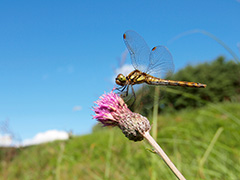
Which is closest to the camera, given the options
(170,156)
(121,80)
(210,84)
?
(121,80)

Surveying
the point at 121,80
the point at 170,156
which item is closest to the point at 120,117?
the point at 121,80

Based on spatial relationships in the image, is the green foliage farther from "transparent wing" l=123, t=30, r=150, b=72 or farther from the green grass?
"transparent wing" l=123, t=30, r=150, b=72

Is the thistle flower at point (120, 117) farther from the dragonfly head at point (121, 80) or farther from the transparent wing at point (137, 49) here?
the transparent wing at point (137, 49)

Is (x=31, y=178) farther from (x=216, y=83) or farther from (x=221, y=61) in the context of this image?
(x=221, y=61)

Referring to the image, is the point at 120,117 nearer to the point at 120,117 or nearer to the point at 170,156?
the point at 120,117

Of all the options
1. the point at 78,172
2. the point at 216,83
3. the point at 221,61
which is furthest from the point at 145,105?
the point at 221,61

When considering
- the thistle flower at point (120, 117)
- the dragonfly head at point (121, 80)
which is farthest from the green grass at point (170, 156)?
the dragonfly head at point (121, 80)

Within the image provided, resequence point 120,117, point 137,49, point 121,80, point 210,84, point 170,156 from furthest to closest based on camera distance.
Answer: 1. point 210,84
2. point 170,156
3. point 137,49
4. point 121,80
5. point 120,117
